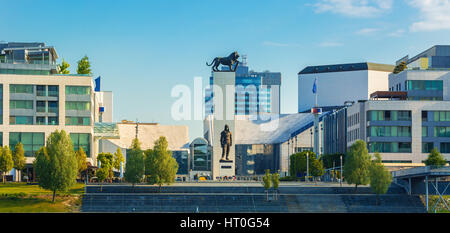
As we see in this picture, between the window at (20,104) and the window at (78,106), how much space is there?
6498 millimetres

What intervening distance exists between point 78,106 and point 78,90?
2.85 metres

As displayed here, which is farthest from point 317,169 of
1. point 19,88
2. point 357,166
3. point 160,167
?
point 19,88

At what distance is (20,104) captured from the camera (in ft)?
401

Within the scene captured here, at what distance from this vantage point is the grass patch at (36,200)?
82750mm

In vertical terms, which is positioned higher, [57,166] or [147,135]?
[147,135]

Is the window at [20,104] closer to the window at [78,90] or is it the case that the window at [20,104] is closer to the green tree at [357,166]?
the window at [78,90]

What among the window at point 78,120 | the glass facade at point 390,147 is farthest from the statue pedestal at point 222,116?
the glass facade at point 390,147

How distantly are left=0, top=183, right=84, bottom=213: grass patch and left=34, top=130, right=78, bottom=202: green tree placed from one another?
156 cm

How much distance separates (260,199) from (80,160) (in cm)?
3105

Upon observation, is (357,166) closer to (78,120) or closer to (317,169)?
(317,169)

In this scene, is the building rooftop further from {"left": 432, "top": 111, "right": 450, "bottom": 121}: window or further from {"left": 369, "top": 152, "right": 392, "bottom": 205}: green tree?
{"left": 369, "top": 152, "right": 392, "bottom": 205}: green tree

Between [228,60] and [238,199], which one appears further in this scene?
[228,60]
